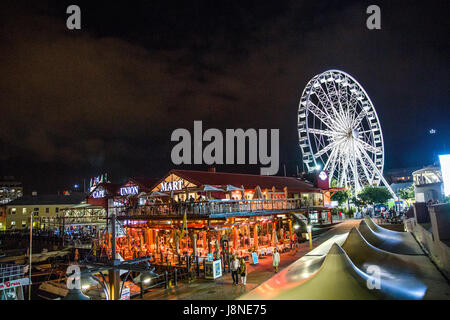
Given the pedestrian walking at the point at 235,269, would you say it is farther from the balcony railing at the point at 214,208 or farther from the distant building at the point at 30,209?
the distant building at the point at 30,209

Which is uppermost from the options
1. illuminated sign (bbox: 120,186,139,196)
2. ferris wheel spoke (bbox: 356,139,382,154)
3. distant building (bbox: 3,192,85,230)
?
ferris wheel spoke (bbox: 356,139,382,154)

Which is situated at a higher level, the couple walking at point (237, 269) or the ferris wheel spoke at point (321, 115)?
the ferris wheel spoke at point (321, 115)

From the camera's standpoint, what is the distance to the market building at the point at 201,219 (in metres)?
21.9

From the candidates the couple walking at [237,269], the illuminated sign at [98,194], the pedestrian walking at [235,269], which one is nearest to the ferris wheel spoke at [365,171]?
the couple walking at [237,269]

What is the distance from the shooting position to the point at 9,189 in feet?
413

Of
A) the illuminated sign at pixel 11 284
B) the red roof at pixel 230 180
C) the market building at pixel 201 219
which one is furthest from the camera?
the red roof at pixel 230 180

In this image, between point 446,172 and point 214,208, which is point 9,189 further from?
point 446,172

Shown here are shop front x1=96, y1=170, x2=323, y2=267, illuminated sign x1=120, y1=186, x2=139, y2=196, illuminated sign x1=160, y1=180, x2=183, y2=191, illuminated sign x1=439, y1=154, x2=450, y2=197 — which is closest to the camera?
illuminated sign x1=439, y1=154, x2=450, y2=197

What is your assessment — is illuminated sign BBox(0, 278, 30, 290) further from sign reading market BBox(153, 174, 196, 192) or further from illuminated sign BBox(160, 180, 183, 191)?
illuminated sign BBox(160, 180, 183, 191)

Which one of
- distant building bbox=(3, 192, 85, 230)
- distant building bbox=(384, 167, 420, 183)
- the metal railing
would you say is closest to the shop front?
the metal railing

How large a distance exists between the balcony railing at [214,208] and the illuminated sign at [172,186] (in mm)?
2694

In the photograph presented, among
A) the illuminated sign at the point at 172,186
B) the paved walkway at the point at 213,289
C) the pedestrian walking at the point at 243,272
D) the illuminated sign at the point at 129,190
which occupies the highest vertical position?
the illuminated sign at the point at 172,186

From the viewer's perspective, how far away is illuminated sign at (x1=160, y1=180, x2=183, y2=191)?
1141 inches
